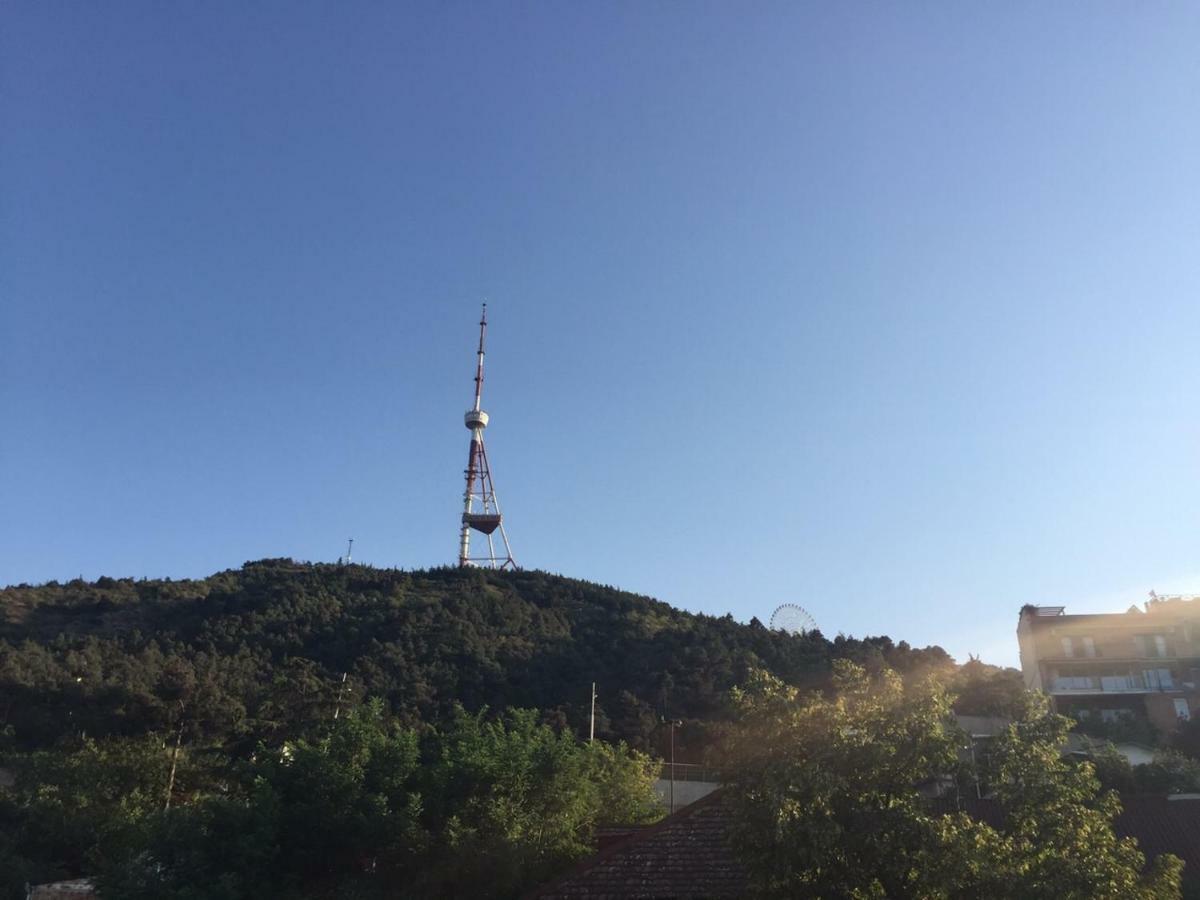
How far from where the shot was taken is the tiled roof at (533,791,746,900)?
1458 centimetres

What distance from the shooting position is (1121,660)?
51375 millimetres

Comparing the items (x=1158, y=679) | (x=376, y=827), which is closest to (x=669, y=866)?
(x=376, y=827)

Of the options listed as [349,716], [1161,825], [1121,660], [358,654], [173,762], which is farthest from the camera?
[358,654]

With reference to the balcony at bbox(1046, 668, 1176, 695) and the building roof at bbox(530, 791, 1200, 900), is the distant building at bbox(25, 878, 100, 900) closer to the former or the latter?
the building roof at bbox(530, 791, 1200, 900)

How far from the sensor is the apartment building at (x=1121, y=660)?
4928 cm

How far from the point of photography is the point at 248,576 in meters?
92.1

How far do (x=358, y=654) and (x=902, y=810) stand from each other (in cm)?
5848

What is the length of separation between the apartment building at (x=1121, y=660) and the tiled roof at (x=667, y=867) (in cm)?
4056

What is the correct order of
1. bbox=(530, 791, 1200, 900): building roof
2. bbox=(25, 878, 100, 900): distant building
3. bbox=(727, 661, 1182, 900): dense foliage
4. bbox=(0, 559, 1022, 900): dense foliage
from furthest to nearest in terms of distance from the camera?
bbox=(25, 878, 100, 900): distant building
bbox=(0, 559, 1022, 900): dense foliage
bbox=(530, 791, 1200, 900): building roof
bbox=(727, 661, 1182, 900): dense foliage

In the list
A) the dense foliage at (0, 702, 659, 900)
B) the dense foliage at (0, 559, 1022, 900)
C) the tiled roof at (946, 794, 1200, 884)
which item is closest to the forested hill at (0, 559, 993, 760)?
the dense foliage at (0, 559, 1022, 900)

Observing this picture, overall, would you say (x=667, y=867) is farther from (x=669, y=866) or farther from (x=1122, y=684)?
(x=1122, y=684)

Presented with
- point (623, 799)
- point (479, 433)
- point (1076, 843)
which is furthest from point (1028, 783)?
point (479, 433)

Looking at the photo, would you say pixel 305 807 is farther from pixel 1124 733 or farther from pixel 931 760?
pixel 1124 733

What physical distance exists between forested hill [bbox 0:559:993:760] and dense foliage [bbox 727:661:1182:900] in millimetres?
33964
